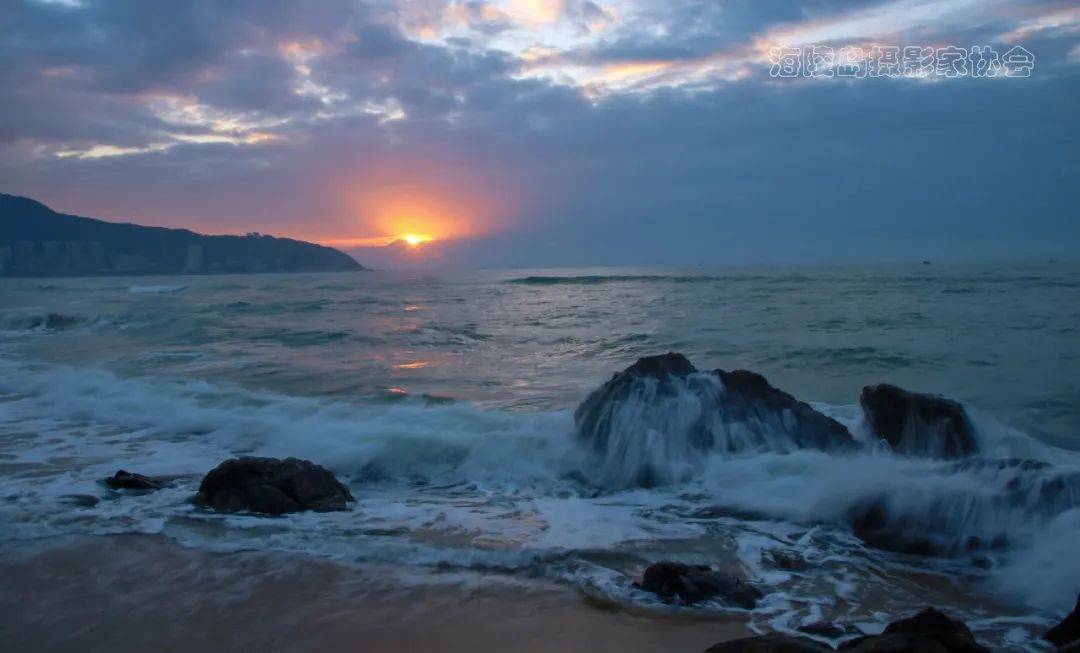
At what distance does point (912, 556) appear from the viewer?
554cm

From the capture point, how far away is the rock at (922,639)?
3061 mm

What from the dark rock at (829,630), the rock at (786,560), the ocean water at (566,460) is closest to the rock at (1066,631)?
the ocean water at (566,460)

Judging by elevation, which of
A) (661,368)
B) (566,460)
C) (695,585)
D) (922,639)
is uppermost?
(661,368)

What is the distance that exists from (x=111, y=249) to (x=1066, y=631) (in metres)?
142

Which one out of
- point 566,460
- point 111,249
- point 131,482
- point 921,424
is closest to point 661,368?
point 566,460

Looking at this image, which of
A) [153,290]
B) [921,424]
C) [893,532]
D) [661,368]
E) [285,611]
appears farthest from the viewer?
[153,290]

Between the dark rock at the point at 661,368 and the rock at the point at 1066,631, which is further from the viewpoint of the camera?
the dark rock at the point at 661,368

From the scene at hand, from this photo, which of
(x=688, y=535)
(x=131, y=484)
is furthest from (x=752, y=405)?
(x=131, y=484)

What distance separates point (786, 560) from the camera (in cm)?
529

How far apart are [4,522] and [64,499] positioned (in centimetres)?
68

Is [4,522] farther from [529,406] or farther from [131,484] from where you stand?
[529,406]

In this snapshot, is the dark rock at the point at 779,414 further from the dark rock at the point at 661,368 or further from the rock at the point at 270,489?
the rock at the point at 270,489

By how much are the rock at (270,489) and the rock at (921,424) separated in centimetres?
550

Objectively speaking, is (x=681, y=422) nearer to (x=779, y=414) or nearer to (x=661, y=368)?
(x=661, y=368)
